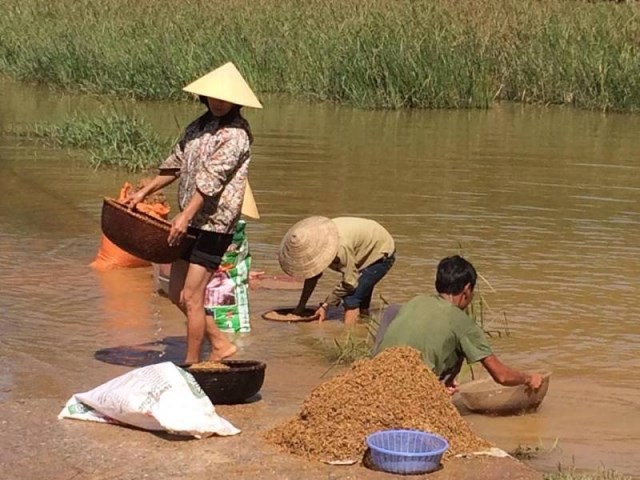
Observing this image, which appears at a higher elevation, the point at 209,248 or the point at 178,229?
the point at 178,229

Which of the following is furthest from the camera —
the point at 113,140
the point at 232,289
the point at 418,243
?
the point at 113,140

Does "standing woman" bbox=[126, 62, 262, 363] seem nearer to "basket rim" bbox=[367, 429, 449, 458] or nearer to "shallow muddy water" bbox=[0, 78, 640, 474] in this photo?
"shallow muddy water" bbox=[0, 78, 640, 474]

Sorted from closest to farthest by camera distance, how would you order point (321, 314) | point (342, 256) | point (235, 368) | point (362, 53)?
point (235, 368) → point (342, 256) → point (321, 314) → point (362, 53)

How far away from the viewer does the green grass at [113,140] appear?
556 inches

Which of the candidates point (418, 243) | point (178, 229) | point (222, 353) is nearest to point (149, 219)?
point (178, 229)

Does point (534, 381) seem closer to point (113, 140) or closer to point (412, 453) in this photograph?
point (412, 453)

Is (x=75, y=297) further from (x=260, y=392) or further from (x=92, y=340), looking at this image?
(x=260, y=392)

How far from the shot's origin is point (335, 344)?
311 inches

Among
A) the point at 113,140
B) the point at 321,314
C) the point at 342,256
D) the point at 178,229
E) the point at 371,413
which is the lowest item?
the point at 321,314

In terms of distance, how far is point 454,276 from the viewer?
5.87 meters

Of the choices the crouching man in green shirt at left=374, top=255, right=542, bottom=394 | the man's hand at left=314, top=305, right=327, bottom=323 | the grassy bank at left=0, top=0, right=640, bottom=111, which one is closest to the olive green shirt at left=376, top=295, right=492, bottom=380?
the crouching man in green shirt at left=374, top=255, right=542, bottom=394

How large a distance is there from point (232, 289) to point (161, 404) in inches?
83.8

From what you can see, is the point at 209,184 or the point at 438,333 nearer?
the point at 438,333

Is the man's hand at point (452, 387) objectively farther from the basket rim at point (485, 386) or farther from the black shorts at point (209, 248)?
the black shorts at point (209, 248)
